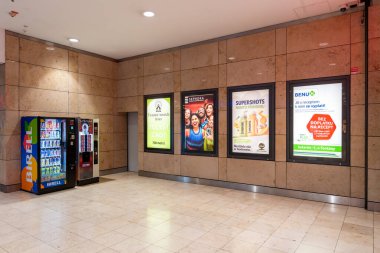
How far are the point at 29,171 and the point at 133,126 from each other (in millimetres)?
3489

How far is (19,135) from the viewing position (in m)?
6.12

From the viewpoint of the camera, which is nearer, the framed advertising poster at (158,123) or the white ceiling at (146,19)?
the white ceiling at (146,19)

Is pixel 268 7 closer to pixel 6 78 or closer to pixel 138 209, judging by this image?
pixel 138 209

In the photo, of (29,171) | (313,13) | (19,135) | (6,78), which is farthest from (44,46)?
(313,13)

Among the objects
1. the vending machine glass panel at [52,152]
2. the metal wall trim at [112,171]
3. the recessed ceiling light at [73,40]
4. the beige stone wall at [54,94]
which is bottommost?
the metal wall trim at [112,171]

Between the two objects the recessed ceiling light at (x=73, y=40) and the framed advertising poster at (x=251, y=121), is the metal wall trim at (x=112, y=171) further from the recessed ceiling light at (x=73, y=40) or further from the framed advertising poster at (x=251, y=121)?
the framed advertising poster at (x=251, y=121)

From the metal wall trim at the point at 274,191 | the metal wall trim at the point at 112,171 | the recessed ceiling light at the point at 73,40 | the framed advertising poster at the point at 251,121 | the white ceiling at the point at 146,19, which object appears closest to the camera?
the white ceiling at the point at 146,19

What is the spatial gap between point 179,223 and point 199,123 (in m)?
3.18

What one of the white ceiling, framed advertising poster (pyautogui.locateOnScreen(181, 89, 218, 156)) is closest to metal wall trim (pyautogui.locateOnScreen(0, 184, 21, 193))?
the white ceiling

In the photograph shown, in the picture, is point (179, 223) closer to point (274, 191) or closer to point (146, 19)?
point (274, 191)

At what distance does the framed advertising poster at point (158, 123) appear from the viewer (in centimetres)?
735

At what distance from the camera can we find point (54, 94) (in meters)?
6.80

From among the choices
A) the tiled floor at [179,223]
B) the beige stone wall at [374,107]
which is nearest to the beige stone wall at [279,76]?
the beige stone wall at [374,107]

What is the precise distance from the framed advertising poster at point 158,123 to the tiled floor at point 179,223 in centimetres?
185
